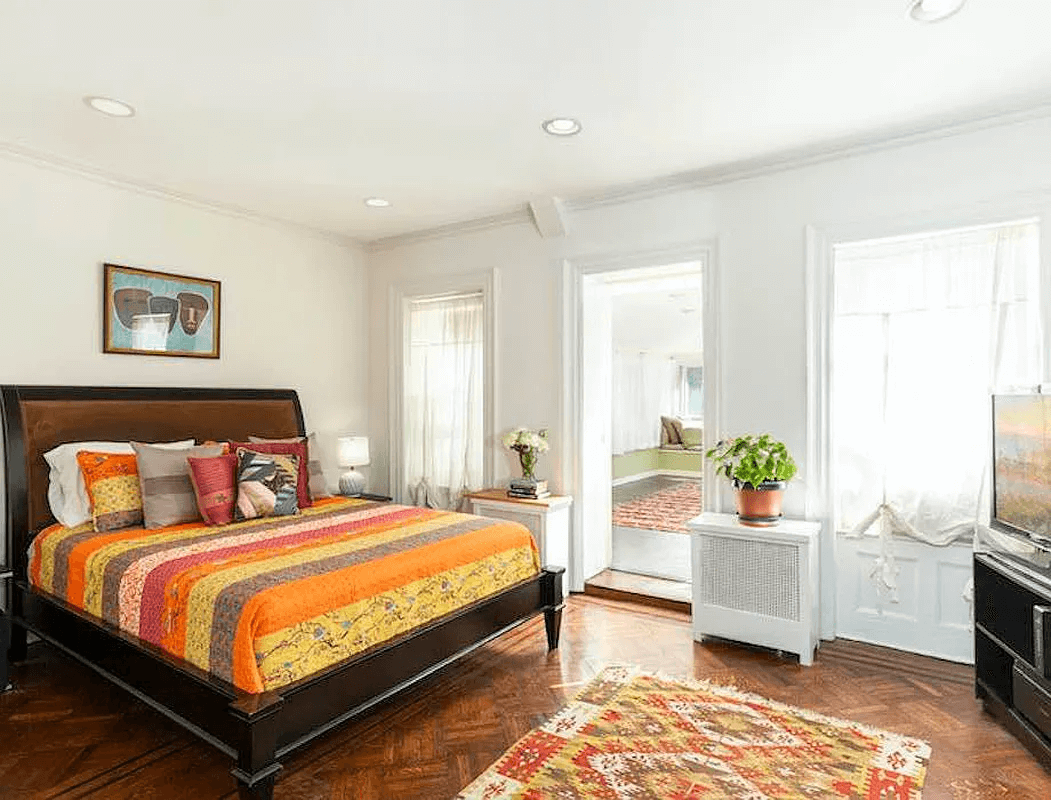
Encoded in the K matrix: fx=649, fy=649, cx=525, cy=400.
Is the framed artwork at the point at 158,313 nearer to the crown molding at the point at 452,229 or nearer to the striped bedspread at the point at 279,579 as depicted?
the striped bedspread at the point at 279,579

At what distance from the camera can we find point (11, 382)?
3.47 meters

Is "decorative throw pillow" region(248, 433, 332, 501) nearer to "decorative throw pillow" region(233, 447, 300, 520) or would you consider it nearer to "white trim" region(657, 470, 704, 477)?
"decorative throw pillow" region(233, 447, 300, 520)

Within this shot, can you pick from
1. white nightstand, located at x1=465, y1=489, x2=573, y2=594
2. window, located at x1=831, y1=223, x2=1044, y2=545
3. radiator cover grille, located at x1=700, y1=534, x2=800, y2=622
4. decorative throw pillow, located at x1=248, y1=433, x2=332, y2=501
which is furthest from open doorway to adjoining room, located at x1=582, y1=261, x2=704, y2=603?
decorative throw pillow, located at x1=248, y1=433, x2=332, y2=501

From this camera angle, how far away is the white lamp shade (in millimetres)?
4820

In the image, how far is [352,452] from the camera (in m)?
4.83

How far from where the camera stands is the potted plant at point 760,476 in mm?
3428

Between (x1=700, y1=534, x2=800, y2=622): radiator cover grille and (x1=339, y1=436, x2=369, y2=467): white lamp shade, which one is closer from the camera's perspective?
(x1=700, y1=534, x2=800, y2=622): radiator cover grille

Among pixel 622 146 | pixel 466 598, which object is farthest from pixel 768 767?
pixel 622 146

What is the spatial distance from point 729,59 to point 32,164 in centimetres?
360

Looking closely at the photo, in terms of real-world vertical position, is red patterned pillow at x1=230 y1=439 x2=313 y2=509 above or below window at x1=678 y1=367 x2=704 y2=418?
below

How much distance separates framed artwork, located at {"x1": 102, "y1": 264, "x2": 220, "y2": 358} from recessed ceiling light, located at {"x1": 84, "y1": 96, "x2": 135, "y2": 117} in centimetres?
113

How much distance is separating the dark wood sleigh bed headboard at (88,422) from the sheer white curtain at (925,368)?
12.2ft

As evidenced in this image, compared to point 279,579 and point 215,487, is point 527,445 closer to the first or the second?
point 215,487

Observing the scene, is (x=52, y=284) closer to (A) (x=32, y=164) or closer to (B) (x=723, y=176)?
(A) (x=32, y=164)
